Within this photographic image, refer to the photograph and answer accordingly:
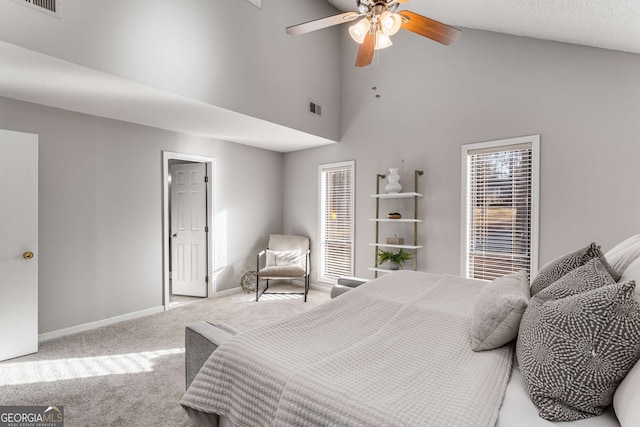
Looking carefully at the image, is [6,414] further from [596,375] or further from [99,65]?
[596,375]

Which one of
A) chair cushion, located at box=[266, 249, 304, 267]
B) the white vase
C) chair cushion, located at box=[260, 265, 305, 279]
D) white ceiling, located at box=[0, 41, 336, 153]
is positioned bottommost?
chair cushion, located at box=[260, 265, 305, 279]

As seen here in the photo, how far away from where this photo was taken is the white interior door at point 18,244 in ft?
9.30

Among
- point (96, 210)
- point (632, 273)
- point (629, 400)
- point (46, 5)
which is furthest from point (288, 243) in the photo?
point (629, 400)

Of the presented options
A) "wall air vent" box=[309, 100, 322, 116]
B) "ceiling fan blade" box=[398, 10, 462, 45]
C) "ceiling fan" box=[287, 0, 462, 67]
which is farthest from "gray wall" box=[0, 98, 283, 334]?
"ceiling fan blade" box=[398, 10, 462, 45]

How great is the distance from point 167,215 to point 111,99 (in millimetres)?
1630

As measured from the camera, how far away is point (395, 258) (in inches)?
166

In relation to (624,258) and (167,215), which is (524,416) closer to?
(624,258)

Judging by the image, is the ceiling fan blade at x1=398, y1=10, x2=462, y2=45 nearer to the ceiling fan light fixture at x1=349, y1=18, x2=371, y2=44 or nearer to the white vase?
the ceiling fan light fixture at x1=349, y1=18, x2=371, y2=44

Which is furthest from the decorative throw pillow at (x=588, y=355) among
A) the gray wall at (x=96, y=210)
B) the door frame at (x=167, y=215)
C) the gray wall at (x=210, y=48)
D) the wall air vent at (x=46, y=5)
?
the door frame at (x=167, y=215)

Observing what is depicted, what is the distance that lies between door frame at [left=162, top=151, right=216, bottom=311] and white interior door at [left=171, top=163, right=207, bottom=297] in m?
0.08

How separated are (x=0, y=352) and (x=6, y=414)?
3.76 ft

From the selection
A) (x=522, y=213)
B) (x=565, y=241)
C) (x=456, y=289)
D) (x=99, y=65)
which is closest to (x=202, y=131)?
(x=99, y=65)

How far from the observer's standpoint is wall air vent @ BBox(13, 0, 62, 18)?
2.20 meters

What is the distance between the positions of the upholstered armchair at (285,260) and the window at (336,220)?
14.3 inches
